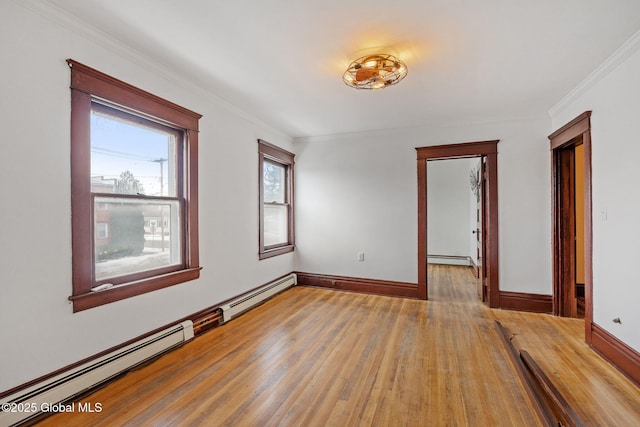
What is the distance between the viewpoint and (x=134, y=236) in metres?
2.49

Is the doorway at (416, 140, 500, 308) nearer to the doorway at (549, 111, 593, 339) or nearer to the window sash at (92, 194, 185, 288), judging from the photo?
the doorway at (549, 111, 593, 339)

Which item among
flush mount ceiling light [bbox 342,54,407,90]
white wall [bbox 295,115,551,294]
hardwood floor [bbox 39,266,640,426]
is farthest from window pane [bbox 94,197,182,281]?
white wall [bbox 295,115,551,294]

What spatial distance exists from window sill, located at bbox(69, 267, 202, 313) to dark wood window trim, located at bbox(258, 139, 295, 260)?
1301mm

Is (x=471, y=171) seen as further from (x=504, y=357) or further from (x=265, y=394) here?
(x=265, y=394)

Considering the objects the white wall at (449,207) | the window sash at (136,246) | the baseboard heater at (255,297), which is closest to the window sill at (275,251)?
the baseboard heater at (255,297)

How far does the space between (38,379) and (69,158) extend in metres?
1.42

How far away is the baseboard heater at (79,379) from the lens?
1.68 m

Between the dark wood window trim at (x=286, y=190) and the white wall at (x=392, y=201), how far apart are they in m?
0.13

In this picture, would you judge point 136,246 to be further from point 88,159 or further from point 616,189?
point 616,189

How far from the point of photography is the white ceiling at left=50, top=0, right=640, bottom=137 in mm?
1815

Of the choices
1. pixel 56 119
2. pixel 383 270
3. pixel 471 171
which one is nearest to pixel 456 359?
pixel 383 270

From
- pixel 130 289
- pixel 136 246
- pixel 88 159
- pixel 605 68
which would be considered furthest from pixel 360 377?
pixel 605 68

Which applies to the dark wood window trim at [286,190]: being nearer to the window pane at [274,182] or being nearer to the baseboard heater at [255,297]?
the window pane at [274,182]

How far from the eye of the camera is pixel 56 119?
1.89 m
